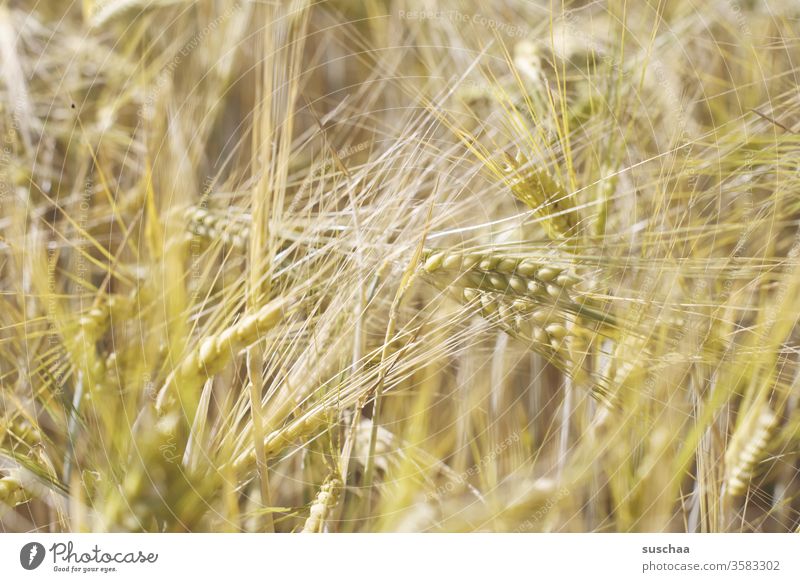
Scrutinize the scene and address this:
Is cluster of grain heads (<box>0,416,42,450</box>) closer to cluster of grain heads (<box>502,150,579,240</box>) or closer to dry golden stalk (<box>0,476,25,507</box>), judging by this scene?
dry golden stalk (<box>0,476,25,507</box>)

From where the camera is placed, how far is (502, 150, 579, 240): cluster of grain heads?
52cm

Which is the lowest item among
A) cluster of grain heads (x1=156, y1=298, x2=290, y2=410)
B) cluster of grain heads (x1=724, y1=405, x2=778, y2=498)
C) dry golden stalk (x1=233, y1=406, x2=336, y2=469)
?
cluster of grain heads (x1=724, y1=405, x2=778, y2=498)

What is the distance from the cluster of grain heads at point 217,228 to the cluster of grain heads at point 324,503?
240 mm

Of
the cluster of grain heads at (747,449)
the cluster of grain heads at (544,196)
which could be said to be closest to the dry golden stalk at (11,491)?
the cluster of grain heads at (544,196)

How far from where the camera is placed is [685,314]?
561mm

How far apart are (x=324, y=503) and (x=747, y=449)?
16.7 inches

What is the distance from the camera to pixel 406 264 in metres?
0.54

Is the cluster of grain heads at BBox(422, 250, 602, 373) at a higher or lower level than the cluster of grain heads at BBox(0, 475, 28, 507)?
higher

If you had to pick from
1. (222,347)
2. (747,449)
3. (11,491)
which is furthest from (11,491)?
(747,449)

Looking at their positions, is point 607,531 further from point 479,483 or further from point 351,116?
point 351,116

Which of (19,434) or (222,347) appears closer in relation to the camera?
(222,347)

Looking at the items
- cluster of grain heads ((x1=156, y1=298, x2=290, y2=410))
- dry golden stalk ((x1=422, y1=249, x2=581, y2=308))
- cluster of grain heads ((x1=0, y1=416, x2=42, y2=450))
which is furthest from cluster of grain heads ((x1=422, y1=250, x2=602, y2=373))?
cluster of grain heads ((x1=0, y1=416, x2=42, y2=450))

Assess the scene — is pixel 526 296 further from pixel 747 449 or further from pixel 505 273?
pixel 747 449
